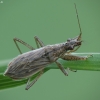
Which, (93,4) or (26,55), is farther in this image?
(93,4)

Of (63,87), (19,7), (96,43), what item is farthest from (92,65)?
(19,7)

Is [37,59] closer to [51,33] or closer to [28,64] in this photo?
A: [28,64]

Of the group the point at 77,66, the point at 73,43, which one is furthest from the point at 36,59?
the point at 77,66

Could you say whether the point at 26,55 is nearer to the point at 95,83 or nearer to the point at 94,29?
the point at 95,83

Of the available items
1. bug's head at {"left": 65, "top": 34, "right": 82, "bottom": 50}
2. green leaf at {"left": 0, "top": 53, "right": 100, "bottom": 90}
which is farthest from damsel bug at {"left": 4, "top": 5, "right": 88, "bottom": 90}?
green leaf at {"left": 0, "top": 53, "right": 100, "bottom": 90}

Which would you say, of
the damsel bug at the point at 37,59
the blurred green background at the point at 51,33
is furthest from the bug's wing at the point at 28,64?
the blurred green background at the point at 51,33

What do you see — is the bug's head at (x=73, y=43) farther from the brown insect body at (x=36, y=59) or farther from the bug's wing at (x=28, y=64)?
the bug's wing at (x=28, y=64)

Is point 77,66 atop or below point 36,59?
atop
